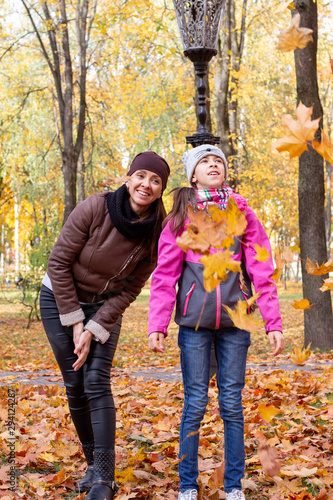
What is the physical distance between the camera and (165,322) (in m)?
2.71

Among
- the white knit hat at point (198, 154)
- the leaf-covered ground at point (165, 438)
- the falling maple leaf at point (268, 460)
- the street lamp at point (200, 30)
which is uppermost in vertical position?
the street lamp at point (200, 30)

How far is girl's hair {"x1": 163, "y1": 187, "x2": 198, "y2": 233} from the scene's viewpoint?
2705 mm

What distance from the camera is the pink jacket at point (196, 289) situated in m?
2.65

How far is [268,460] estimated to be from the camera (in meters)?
2.34

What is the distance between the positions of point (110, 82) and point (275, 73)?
695 cm

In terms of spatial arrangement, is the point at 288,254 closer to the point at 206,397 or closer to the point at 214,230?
the point at 214,230

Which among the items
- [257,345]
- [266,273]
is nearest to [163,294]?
[266,273]

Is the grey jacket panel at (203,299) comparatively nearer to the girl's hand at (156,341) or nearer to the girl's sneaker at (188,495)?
the girl's hand at (156,341)

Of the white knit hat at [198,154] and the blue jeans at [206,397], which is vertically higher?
the white knit hat at [198,154]

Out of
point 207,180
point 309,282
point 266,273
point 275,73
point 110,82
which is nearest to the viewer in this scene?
point 266,273

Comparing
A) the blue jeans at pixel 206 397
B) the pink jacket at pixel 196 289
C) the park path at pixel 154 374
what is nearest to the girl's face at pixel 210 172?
the pink jacket at pixel 196 289

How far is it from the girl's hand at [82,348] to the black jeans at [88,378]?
0.06 metres

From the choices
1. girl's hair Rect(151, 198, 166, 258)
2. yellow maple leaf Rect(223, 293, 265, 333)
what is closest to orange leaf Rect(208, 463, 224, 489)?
girl's hair Rect(151, 198, 166, 258)

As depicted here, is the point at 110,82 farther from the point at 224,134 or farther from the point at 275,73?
the point at 224,134
